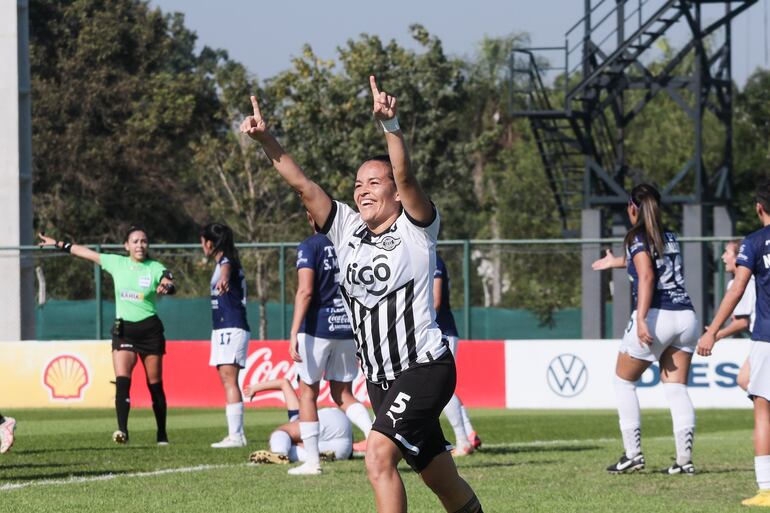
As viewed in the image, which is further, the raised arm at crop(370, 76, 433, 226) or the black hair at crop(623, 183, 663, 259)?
the black hair at crop(623, 183, 663, 259)

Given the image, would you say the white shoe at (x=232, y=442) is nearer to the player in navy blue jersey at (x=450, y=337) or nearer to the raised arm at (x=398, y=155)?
the player in navy blue jersey at (x=450, y=337)

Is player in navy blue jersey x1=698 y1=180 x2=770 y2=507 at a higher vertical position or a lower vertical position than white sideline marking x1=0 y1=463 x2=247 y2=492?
higher

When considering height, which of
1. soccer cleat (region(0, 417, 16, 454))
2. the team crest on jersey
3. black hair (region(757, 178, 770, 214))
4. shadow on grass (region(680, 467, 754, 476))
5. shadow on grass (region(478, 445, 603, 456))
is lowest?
shadow on grass (region(478, 445, 603, 456))

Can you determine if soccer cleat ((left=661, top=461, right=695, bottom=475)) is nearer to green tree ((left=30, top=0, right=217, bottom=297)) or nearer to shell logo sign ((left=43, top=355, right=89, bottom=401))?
shell logo sign ((left=43, top=355, right=89, bottom=401))

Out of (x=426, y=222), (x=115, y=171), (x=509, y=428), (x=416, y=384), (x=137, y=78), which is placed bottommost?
(x=509, y=428)

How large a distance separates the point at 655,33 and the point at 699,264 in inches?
254

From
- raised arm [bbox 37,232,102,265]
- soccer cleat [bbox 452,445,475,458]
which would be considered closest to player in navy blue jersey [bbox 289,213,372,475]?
soccer cleat [bbox 452,445,475,458]

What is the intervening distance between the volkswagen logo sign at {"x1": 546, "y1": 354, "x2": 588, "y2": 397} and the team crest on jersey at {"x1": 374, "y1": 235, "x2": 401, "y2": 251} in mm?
14003

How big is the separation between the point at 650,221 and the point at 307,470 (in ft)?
10.6

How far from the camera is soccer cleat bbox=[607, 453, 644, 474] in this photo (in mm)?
10773

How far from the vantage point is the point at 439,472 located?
22.0 feet

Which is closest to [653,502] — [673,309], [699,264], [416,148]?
A: [673,309]

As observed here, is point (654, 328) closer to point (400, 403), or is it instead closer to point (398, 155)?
point (400, 403)

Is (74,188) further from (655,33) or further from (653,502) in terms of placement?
(653,502)
